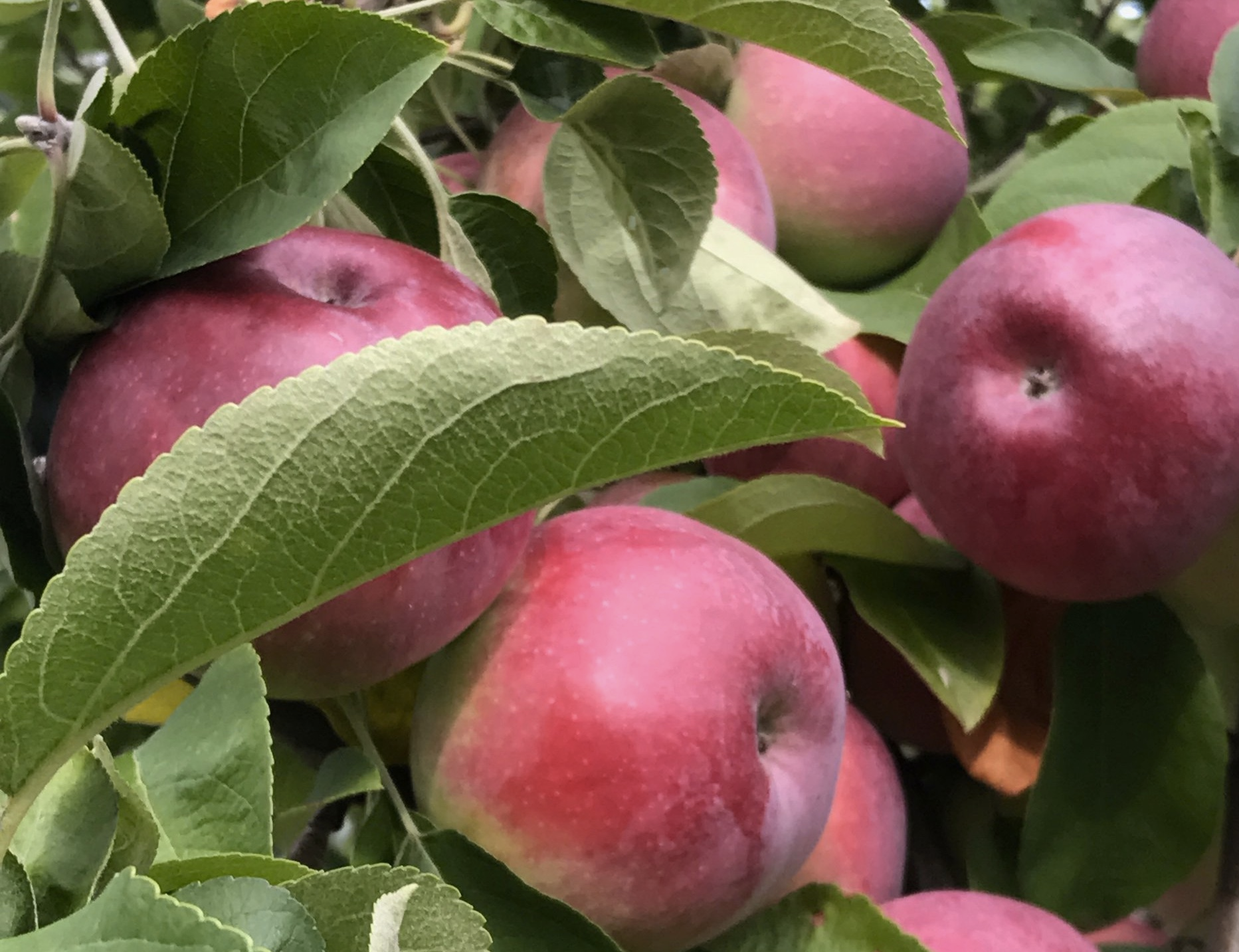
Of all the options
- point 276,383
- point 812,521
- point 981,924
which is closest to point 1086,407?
point 812,521

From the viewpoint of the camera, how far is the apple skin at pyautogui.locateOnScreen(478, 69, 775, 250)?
1.93 ft

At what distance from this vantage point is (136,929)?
214 mm

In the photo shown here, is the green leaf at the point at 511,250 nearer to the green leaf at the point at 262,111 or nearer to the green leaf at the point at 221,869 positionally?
the green leaf at the point at 262,111

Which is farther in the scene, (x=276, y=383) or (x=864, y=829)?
(x=864, y=829)

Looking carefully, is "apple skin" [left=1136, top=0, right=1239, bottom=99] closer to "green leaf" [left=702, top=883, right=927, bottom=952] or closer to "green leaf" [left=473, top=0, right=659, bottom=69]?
"green leaf" [left=473, top=0, right=659, bottom=69]

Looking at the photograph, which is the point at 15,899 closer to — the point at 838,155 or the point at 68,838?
the point at 68,838

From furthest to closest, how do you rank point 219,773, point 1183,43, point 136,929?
point 1183,43, point 219,773, point 136,929

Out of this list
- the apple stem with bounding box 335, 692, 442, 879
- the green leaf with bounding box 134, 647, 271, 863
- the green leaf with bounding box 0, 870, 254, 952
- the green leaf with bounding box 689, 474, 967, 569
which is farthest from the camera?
the green leaf with bounding box 689, 474, 967, 569

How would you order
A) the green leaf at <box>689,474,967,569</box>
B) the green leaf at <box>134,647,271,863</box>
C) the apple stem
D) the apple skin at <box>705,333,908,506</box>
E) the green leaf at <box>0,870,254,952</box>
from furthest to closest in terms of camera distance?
1. the apple skin at <box>705,333,908,506</box>
2. the green leaf at <box>689,474,967,569</box>
3. the apple stem
4. the green leaf at <box>134,647,271,863</box>
5. the green leaf at <box>0,870,254,952</box>

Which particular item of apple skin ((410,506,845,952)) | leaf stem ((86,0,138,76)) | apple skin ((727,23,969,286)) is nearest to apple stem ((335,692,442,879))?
apple skin ((410,506,845,952))

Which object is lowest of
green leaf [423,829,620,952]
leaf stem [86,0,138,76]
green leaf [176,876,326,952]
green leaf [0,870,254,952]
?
green leaf [423,829,620,952]

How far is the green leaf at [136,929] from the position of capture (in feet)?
0.67

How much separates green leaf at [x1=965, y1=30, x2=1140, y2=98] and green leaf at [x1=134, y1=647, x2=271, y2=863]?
2.07 feet

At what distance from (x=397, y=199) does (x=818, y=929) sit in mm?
368
